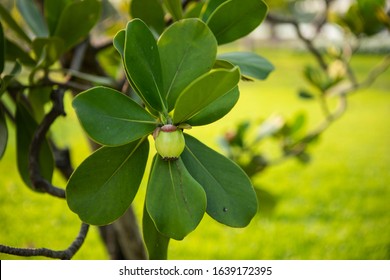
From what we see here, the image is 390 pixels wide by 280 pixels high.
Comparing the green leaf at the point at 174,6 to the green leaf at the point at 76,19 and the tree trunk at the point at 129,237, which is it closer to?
the green leaf at the point at 76,19

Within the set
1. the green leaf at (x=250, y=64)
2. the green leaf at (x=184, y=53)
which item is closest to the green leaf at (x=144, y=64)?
the green leaf at (x=184, y=53)

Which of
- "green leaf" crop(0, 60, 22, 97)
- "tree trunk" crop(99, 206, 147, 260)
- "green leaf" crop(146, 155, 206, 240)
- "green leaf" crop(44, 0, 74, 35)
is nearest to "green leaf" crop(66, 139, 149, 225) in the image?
"green leaf" crop(146, 155, 206, 240)

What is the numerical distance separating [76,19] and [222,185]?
0.30 metres

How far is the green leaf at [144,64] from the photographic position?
1.42ft

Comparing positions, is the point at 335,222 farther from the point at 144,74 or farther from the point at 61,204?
the point at 144,74

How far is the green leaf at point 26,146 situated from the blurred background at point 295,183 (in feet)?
0.43

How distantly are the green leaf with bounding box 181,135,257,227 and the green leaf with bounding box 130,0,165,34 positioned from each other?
20 cm

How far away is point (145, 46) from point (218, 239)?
191cm

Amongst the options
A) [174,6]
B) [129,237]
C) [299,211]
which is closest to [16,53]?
[174,6]

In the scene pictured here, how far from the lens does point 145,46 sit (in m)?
0.44

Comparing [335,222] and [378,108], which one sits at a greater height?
[335,222]

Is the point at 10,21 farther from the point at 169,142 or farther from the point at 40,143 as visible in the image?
the point at 169,142

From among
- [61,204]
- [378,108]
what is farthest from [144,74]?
[378,108]
